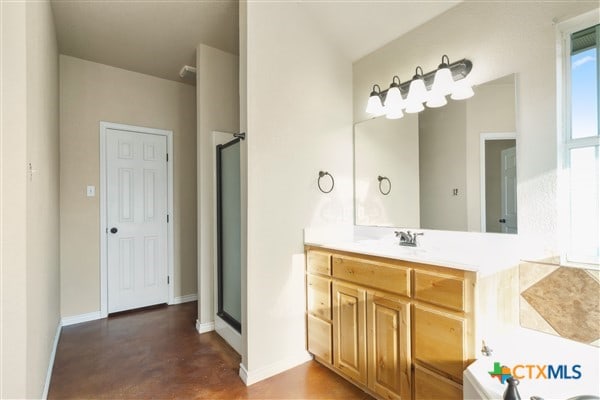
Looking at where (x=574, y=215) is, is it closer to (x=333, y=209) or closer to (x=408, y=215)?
(x=408, y=215)

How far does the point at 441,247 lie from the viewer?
198 cm

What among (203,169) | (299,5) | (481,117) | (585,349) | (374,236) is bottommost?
(585,349)

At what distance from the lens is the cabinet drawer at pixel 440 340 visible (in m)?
1.34

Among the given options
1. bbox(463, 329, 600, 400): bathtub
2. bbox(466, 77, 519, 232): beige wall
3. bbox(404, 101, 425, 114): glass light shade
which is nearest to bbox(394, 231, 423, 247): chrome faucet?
bbox(466, 77, 519, 232): beige wall

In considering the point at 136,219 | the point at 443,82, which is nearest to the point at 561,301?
the point at 443,82

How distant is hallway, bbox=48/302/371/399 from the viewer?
6.21 ft

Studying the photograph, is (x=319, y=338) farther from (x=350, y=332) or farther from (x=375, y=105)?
(x=375, y=105)

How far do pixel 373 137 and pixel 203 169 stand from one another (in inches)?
62.8

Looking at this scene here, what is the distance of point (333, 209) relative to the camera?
2.45m

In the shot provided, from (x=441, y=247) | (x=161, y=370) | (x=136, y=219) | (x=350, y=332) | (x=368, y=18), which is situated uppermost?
(x=368, y=18)

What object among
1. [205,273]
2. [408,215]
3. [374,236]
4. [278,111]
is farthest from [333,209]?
[205,273]

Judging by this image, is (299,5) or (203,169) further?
(203,169)

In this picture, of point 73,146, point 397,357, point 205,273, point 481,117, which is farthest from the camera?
point 73,146

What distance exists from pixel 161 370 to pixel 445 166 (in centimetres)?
246
